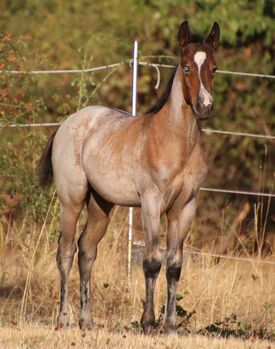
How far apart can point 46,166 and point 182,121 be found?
63.3 inches

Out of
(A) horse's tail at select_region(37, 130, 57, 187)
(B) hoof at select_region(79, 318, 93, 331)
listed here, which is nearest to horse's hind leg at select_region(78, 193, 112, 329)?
(B) hoof at select_region(79, 318, 93, 331)

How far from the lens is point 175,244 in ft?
29.6

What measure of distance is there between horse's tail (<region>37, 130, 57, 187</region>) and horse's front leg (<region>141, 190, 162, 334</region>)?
1.42 meters

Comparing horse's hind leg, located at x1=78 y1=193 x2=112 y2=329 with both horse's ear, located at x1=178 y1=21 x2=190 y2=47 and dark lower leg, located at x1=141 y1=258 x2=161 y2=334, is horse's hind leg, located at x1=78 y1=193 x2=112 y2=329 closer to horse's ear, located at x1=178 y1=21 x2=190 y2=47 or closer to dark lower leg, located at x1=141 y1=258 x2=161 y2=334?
dark lower leg, located at x1=141 y1=258 x2=161 y2=334

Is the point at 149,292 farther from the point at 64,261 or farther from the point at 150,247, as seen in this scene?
the point at 64,261

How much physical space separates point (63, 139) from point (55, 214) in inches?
72.5

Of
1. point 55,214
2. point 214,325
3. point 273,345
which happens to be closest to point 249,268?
point 55,214

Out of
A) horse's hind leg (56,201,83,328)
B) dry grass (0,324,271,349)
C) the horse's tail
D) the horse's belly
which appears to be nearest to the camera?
dry grass (0,324,271,349)

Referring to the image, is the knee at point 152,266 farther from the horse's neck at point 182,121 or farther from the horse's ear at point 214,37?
the horse's ear at point 214,37

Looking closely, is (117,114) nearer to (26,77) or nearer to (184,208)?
(184,208)

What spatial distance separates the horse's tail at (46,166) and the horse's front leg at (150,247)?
142 centimetres

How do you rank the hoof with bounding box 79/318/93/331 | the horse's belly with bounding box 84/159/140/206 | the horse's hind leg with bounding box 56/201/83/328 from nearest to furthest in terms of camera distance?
the horse's belly with bounding box 84/159/140/206
the hoof with bounding box 79/318/93/331
the horse's hind leg with bounding box 56/201/83/328

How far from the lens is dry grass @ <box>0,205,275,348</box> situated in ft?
31.4

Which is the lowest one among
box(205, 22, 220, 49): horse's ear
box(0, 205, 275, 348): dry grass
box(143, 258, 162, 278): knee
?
box(0, 205, 275, 348): dry grass
